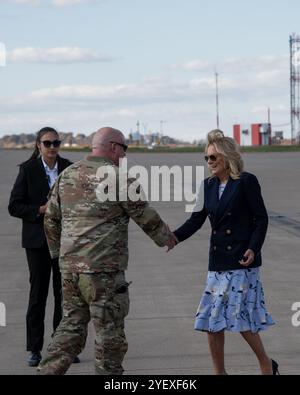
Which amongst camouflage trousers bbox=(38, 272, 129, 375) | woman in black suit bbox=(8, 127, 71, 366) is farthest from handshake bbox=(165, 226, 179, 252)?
woman in black suit bbox=(8, 127, 71, 366)

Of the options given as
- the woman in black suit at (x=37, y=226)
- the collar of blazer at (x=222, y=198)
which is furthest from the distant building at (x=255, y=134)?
the collar of blazer at (x=222, y=198)

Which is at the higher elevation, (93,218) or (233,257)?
(93,218)

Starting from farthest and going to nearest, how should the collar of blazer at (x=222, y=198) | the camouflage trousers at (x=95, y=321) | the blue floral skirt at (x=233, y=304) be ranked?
the collar of blazer at (x=222, y=198) < the blue floral skirt at (x=233, y=304) < the camouflage trousers at (x=95, y=321)

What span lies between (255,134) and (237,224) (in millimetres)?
133277

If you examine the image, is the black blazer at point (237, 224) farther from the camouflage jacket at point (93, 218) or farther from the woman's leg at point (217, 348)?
the camouflage jacket at point (93, 218)

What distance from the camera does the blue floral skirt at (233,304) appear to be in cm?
721

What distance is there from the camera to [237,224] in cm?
733

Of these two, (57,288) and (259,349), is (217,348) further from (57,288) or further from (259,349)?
(57,288)

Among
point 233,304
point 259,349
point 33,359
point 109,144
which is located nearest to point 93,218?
point 109,144

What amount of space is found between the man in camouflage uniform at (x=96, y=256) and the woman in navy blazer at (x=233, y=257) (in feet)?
2.27

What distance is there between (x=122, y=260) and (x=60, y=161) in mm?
2103

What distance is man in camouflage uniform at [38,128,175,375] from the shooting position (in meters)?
6.67

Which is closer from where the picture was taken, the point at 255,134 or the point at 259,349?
the point at 259,349

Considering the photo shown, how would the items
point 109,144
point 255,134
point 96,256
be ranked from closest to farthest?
1. point 96,256
2. point 109,144
3. point 255,134
